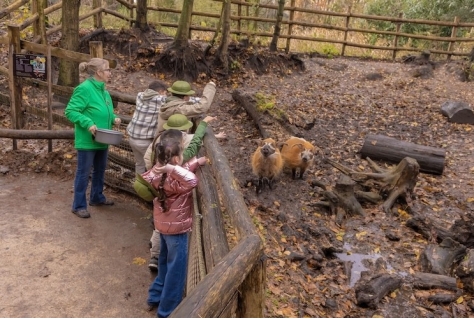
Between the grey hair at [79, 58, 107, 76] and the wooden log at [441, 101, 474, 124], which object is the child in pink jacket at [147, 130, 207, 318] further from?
the wooden log at [441, 101, 474, 124]

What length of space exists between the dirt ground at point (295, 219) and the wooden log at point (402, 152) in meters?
0.18

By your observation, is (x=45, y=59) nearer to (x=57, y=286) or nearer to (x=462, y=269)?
(x=57, y=286)

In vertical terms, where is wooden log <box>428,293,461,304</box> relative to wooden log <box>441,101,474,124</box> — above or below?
below

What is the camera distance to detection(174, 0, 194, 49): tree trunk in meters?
10.9

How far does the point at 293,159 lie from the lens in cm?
680

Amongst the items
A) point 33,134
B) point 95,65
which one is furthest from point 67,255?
point 33,134

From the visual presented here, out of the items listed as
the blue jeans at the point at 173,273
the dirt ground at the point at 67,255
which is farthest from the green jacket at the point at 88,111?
the blue jeans at the point at 173,273

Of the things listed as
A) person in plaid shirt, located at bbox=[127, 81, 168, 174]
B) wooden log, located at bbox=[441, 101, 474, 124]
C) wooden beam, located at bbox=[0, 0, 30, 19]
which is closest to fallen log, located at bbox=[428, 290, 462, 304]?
person in plaid shirt, located at bbox=[127, 81, 168, 174]

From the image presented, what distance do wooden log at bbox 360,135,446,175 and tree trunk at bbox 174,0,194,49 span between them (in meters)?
5.47

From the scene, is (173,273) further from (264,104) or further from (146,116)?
(264,104)

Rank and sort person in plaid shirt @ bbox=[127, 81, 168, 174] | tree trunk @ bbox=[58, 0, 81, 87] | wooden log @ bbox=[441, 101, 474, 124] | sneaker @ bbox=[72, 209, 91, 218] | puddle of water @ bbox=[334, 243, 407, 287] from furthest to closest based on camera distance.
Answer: wooden log @ bbox=[441, 101, 474, 124]
tree trunk @ bbox=[58, 0, 81, 87]
sneaker @ bbox=[72, 209, 91, 218]
puddle of water @ bbox=[334, 243, 407, 287]
person in plaid shirt @ bbox=[127, 81, 168, 174]

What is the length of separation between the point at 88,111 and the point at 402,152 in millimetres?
5416

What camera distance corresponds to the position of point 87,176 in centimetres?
496

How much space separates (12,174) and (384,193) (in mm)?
5367
